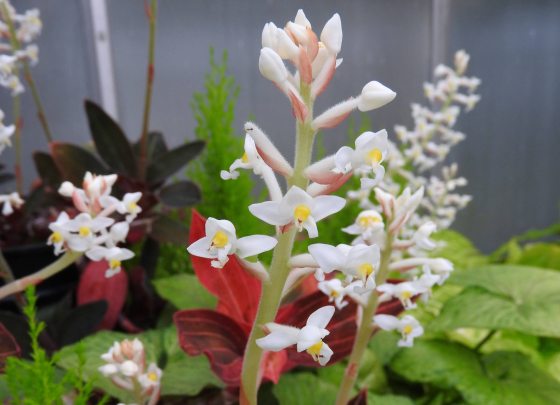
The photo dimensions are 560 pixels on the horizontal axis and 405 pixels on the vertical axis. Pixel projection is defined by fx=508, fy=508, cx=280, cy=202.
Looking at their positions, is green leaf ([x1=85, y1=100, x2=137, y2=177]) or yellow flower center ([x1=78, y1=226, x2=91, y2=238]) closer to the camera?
yellow flower center ([x1=78, y1=226, x2=91, y2=238])

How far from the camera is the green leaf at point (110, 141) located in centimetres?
64

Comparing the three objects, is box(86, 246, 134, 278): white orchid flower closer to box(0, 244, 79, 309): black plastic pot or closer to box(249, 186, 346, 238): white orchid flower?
box(249, 186, 346, 238): white orchid flower

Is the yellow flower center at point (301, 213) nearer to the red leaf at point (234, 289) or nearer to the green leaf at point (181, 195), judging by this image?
the red leaf at point (234, 289)

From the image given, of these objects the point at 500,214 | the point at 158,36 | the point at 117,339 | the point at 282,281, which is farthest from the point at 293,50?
the point at 500,214

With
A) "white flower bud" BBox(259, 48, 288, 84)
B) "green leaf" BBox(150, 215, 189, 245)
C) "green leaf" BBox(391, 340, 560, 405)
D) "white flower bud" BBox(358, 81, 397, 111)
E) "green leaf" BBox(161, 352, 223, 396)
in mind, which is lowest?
"green leaf" BBox(391, 340, 560, 405)

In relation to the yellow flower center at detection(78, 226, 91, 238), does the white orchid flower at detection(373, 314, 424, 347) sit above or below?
below

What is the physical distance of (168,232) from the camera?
2.10 feet

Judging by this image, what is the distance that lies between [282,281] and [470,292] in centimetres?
42

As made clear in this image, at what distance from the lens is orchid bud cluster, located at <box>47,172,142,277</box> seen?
34 centimetres

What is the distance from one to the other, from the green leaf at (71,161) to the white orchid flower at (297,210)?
47cm

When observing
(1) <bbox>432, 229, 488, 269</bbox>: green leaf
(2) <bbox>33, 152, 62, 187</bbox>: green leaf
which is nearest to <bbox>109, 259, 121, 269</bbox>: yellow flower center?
(2) <bbox>33, 152, 62, 187</bbox>: green leaf

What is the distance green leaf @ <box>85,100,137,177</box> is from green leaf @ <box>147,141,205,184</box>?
0.02 metres

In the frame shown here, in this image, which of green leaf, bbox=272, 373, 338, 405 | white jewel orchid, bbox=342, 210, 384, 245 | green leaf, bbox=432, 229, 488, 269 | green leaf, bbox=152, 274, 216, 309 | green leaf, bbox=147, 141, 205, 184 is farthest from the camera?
green leaf, bbox=432, 229, 488, 269

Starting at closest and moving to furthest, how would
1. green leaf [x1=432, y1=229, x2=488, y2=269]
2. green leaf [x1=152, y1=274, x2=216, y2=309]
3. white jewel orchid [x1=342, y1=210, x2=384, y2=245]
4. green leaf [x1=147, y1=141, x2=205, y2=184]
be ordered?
white jewel orchid [x1=342, y1=210, x2=384, y2=245] < green leaf [x1=152, y1=274, x2=216, y2=309] < green leaf [x1=147, y1=141, x2=205, y2=184] < green leaf [x1=432, y1=229, x2=488, y2=269]
